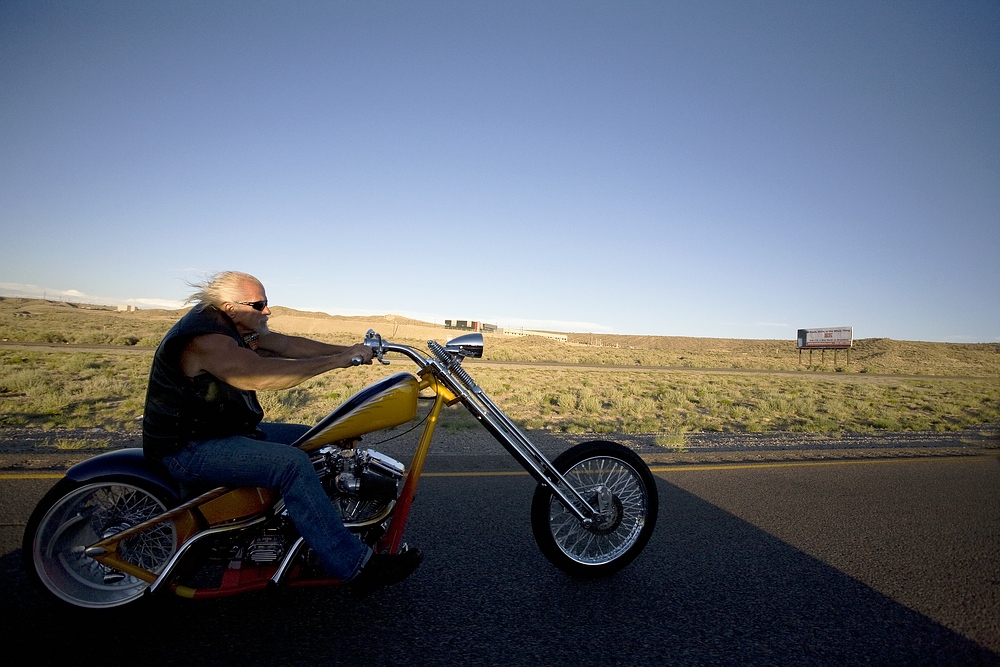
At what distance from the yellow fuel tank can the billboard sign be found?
67.3 meters

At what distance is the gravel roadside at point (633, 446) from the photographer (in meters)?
7.05

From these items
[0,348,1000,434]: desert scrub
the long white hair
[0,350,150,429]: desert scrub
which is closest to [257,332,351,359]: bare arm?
the long white hair

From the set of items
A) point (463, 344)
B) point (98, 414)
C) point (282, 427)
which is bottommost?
point (98, 414)

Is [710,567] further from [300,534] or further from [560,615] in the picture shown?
[300,534]

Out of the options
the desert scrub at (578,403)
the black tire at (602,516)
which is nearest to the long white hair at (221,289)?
the black tire at (602,516)

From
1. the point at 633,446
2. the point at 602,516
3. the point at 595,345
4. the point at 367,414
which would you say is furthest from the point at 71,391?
the point at 595,345

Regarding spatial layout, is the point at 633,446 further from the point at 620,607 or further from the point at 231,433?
the point at 231,433

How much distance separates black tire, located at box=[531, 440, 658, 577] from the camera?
386 centimetres

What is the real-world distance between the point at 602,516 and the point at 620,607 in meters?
0.57

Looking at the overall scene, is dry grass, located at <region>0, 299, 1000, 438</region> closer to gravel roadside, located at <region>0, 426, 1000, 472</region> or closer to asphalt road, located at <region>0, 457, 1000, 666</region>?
gravel roadside, located at <region>0, 426, 1000, 472</region>

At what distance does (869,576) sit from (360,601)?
10.4ft

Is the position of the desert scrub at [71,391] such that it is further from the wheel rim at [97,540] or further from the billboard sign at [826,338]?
the billboard sign at [826,338]

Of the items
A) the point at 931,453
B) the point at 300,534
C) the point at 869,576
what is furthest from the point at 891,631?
the point at 931,453

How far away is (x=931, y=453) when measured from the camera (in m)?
8.94
